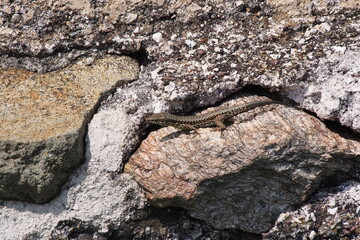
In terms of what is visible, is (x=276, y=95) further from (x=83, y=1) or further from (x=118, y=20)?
(x=83, y=1)

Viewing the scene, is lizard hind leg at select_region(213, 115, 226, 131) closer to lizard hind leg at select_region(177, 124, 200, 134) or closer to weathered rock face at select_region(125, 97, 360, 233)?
weathered rock face at select_region(125, 97, 360, 233)

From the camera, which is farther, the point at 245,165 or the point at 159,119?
the point at 159,119

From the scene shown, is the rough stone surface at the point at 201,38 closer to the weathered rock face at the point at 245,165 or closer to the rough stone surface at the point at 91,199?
the weathered rock face at the point at 245,165

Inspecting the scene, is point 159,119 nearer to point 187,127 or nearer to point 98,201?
point 187,127

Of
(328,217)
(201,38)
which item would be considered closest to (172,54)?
(201,38)

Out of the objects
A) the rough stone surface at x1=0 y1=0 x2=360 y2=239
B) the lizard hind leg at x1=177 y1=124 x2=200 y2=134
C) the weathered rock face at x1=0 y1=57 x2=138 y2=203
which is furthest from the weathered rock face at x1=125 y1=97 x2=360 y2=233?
the weathered rock face at x1=0 y1=57 x2=138 y2=203

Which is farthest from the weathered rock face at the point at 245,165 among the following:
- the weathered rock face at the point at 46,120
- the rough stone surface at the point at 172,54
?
the weathered rock face at the point at 46,120

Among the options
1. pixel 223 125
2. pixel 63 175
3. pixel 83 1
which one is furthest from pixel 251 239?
pixel 83 1
